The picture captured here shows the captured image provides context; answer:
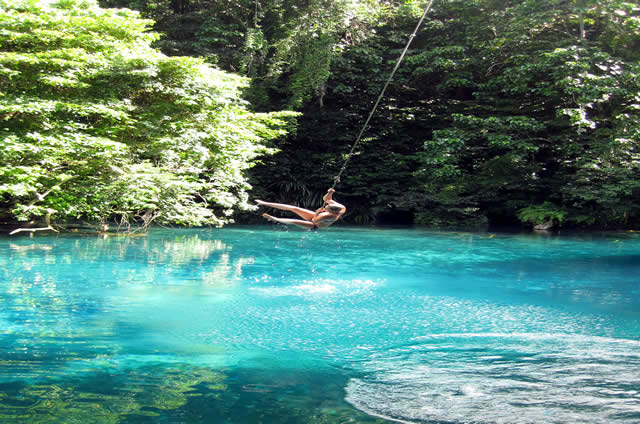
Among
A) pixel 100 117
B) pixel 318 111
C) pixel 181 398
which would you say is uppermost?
pixel 318 111

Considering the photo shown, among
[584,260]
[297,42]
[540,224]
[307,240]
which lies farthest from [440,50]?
[584,260]

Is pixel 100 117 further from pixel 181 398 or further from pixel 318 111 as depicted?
pixel 181 398

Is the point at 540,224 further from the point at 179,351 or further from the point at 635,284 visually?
the point at 179,351

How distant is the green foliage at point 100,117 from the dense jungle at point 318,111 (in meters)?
0.05

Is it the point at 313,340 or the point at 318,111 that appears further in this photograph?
the point at 318,111

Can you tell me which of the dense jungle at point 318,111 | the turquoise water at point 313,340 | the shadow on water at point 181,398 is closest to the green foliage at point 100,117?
the dense jungle at point 318,111

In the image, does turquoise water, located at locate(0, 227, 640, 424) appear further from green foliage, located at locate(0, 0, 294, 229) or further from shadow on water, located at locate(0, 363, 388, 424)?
green foliage, located at locate(0, 0, 294, 229)

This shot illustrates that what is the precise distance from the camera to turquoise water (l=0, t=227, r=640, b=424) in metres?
3.96

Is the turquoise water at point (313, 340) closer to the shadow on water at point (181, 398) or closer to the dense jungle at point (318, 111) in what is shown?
the shadow on water at point (181, 398)

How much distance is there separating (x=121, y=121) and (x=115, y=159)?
1.04 metres

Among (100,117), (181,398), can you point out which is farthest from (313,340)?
(100,117)

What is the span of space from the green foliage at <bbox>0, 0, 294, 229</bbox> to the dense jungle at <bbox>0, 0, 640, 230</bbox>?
0.05m

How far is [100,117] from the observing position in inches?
526

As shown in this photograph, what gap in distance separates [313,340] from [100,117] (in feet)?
33.5
